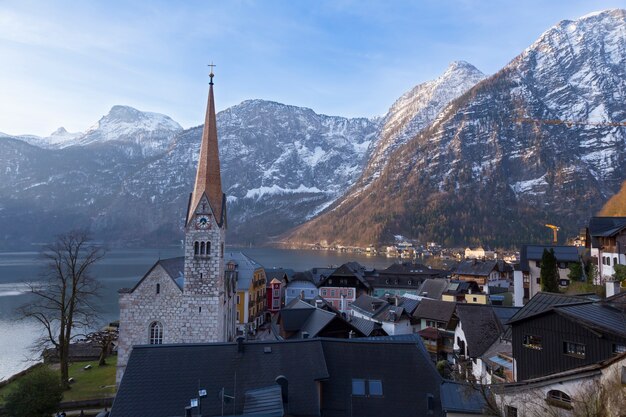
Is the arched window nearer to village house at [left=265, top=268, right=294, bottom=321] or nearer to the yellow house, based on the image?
the yellow house

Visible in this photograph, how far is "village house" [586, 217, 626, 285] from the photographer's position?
39.6m

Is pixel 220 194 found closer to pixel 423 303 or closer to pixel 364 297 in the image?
pixel 423 303

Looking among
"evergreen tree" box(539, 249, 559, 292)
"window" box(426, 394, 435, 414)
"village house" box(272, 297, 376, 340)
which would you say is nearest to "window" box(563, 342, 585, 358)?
"window" box(426, 394, 435, 414)

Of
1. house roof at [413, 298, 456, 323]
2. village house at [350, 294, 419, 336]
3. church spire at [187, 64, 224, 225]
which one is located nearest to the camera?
church spire at [187, 64, 224, 225]

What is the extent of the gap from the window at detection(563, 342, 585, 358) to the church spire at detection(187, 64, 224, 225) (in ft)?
76.1

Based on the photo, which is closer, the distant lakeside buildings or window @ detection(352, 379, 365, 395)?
the distant lakeside buildings

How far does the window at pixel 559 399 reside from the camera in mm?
13727

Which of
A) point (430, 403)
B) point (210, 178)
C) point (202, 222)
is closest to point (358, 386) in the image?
point (430, 403)

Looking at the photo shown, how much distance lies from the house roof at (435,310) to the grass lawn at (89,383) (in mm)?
30935

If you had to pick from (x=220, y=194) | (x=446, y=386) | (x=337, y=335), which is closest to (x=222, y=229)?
(x=220, y=194)

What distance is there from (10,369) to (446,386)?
144 ft

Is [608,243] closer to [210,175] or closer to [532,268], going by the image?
[532,268]

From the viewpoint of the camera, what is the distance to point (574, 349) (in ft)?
A: 57.1

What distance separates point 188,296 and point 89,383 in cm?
1190
